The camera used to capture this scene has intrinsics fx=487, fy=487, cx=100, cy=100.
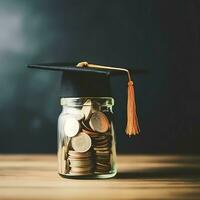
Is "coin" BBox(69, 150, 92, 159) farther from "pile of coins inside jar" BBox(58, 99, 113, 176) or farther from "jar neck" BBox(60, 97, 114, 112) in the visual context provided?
"jar neck" BBox(60, 97, 114, 112)

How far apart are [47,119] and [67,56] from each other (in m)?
0.23

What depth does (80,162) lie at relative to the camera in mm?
1068

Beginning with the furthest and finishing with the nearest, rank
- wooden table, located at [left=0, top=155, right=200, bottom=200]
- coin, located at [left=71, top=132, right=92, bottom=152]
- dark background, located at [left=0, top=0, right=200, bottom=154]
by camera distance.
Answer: dark background, located at [left=0, top=0, right=200, bottom=154] → coin, located at [left=71, top=132, right=92, bottom=152] → wooden table, located at [left=0, top=155, right=200, bottom=200]

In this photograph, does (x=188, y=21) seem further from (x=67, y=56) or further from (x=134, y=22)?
(x=67, y=56)

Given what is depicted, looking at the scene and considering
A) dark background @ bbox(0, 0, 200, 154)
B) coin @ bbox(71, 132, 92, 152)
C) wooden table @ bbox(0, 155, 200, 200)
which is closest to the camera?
wooden table @ bbox(0, 155, 200, 200)

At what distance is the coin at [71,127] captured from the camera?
108cm

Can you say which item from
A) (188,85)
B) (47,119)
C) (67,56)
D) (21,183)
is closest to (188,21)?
(188,85)

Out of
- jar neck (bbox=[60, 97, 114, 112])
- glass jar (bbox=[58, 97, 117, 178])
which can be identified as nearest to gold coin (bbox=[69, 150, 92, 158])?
glass jar (bbox=[58, 97, 117, 178])

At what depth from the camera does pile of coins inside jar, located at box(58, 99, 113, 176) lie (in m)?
1.07

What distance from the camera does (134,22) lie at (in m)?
1.72

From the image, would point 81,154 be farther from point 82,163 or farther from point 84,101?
point 84,101

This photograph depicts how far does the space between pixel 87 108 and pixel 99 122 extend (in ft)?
0.14

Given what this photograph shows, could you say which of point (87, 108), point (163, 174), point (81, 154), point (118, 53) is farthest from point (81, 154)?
point (118, 53)

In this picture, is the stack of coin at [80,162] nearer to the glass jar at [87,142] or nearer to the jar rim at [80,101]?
the glass jar at [87,142]
